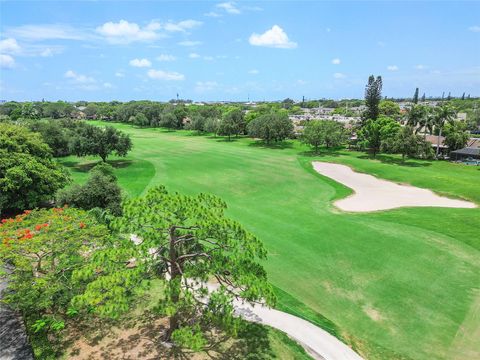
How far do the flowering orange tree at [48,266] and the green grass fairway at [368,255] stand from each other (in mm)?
11043

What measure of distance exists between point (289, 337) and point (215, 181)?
33674mm

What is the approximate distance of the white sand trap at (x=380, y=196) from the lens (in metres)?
38.9

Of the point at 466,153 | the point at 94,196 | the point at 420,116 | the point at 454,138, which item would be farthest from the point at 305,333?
the point at 454,138

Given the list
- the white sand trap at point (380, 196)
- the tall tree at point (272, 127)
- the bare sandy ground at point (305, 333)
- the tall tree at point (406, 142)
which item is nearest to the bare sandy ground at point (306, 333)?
the bare sandy ground at point (305, 333)

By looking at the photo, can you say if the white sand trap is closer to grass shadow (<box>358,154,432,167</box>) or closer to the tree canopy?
grass shadow (<box>358,154,432,167</box>)

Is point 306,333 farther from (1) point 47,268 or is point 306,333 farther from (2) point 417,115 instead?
(2) point 417,115

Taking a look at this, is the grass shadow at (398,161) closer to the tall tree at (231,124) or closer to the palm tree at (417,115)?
the palm tree at (417,115)

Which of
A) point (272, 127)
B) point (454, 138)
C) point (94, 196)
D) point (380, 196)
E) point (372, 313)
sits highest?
point (272, 127)

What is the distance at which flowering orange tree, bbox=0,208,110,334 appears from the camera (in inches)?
618

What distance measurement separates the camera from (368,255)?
25844 mm

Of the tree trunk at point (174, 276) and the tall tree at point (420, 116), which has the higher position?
the tall tree at point (420, 116)

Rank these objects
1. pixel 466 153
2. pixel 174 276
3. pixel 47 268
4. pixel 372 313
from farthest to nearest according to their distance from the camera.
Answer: pixel 466 153, pixel 372 313, pixel 47 268, pixel 174 276

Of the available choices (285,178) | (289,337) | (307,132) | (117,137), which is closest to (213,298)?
(289,337)

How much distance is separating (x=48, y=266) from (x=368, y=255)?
20.8 m
